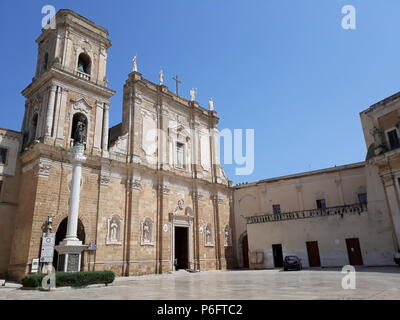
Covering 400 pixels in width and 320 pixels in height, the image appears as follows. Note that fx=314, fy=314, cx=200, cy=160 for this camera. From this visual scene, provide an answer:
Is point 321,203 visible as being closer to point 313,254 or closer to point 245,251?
point 313,254

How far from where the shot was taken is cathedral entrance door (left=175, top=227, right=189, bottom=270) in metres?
25.6

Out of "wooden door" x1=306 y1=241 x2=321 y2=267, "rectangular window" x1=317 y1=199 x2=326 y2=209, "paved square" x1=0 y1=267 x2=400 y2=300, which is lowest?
"paved square" x1=0 y1=267 x2=400 y2=300

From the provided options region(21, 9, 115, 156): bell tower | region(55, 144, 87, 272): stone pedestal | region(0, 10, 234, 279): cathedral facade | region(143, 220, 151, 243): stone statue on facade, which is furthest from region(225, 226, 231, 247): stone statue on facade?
region(55, 144, 87, 272): stone pedestal

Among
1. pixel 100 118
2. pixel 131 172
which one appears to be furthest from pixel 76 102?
pixel 131 172

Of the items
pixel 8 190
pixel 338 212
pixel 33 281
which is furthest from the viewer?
pixel 338 212

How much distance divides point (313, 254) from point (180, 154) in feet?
44.1

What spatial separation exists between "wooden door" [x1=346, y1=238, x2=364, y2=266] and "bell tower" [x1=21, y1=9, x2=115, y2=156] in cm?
1819

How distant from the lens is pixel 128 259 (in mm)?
20641

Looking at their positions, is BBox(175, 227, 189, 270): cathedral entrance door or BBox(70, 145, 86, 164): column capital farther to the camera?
BBox(175, 227, 189, 270): cathedral entrance door

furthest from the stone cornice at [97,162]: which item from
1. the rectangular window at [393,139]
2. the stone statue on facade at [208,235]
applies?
the rectangular window at [393,139]

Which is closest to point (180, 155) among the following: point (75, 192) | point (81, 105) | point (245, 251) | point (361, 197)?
point (81, 105)

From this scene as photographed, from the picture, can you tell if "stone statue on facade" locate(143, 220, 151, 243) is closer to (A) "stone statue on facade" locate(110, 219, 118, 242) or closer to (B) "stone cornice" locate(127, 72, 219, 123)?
(A) "stone statue on facade" locate(110, 219, 118, 242)

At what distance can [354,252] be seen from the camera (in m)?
22.0
